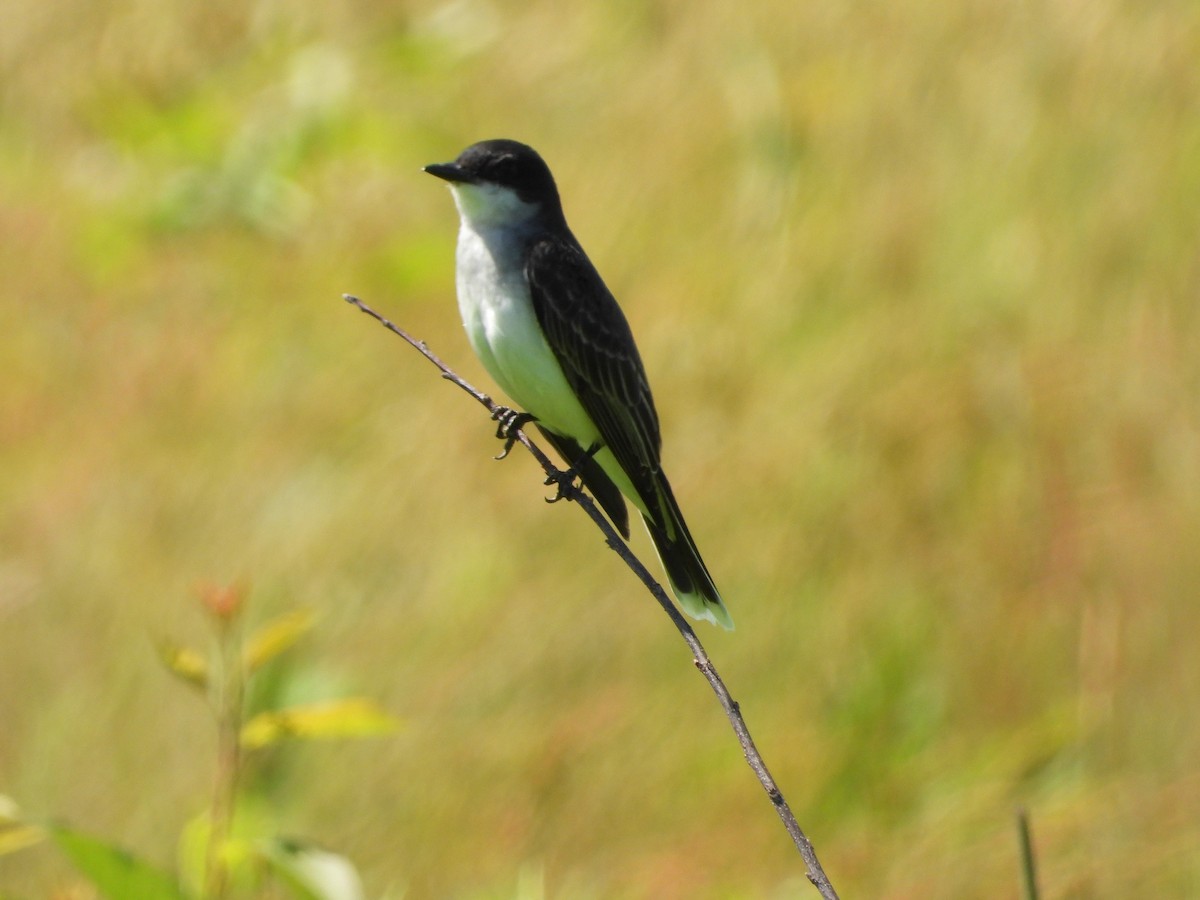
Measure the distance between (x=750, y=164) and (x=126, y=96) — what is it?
11.4 ft

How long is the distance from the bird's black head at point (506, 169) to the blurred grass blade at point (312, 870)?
79.7 inches

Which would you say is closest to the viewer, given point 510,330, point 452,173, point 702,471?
point 510,330

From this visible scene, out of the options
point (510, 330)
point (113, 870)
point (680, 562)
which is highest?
point (510, 330)

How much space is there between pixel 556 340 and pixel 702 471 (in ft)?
6.18

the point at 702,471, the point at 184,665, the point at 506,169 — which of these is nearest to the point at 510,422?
the point at 506,169

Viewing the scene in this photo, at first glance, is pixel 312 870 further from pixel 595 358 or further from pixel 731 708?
pixel 595 358

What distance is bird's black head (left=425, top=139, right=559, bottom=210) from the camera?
12.8 ft

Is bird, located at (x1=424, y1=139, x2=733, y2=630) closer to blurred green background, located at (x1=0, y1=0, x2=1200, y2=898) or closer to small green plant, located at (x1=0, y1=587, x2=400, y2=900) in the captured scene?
small green plant, located at (x1=0, y1=587, x2=400, y2=900)

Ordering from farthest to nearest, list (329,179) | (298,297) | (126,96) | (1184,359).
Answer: (126,96) < (329,179) < (298,297) < (1184,359)

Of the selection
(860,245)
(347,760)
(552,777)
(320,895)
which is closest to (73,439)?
(347,760)

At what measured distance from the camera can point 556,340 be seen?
3826mm

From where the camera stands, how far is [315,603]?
549 cm

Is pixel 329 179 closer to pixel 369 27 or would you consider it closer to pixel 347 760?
pixel 369 27

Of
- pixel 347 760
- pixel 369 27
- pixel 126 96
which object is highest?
pixel 369 27
